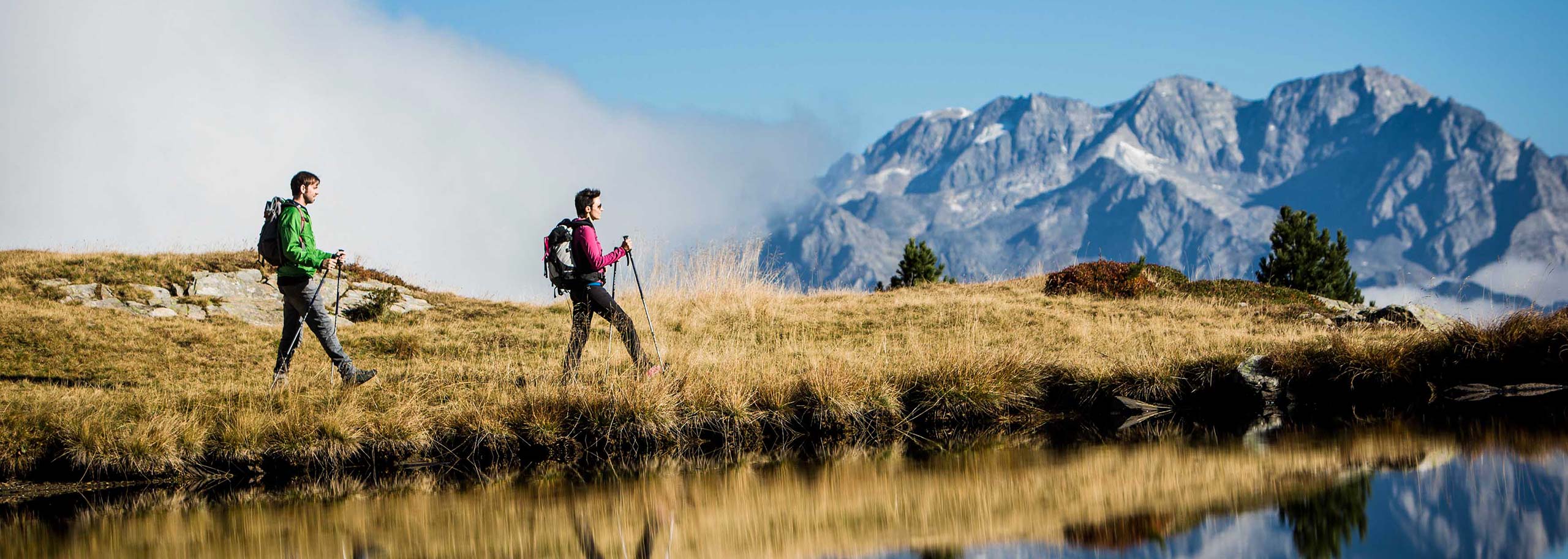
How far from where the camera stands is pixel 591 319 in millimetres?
12812

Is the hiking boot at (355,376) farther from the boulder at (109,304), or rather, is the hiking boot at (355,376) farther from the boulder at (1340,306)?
the boulder at (1340,306)

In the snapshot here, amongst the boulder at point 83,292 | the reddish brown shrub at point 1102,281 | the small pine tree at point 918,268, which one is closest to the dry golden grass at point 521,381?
the boulder at point 83,292

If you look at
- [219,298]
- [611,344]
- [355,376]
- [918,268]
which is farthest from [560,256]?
[918,268]

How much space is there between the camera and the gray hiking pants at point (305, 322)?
12469 millimetres

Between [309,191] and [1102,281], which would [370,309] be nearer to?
[309,191]

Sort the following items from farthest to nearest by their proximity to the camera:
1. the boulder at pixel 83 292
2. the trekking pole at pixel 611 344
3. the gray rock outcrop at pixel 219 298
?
1. the boulder at pixel 83 292
2. the gray rock outcrop at pixel 219 298
3. the trekking pole at pixel 611 344

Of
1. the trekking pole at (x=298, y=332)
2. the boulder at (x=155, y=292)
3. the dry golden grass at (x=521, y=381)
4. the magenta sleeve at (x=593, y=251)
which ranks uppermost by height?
the boulder at (x=155, y=292)

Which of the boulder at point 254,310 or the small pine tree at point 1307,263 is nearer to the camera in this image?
the boulder at point 254,310

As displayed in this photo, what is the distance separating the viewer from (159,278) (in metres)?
21.0

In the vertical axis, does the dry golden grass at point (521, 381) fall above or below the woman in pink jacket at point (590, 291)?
below

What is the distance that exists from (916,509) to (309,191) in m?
7.39

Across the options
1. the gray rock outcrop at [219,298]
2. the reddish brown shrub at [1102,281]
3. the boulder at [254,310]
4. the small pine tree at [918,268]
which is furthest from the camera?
the small pine tree at [918,268]

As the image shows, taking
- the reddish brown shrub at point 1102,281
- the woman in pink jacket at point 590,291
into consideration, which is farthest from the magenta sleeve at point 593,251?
the reddish brown shrub at point 1102,281

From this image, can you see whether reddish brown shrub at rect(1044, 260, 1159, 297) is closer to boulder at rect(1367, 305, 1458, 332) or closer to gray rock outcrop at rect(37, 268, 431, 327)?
boulder at rect(1367, 305, 1458, 332)
